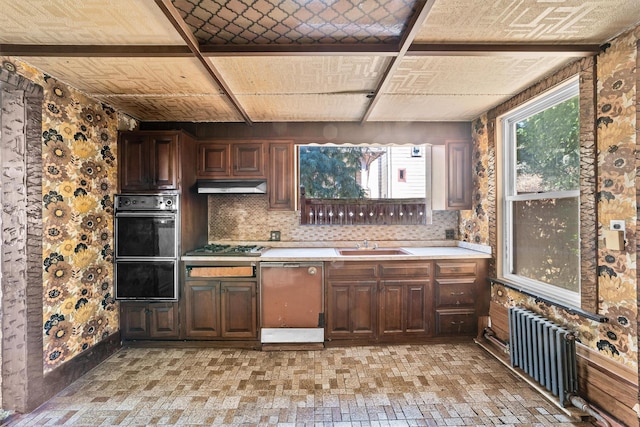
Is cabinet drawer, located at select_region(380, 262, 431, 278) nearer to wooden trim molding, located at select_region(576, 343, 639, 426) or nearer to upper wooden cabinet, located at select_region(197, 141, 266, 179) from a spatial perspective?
wooden trim molding, located at select_region(576, 343, 639, 426)

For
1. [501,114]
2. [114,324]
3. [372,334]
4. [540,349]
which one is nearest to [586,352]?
[540,349]

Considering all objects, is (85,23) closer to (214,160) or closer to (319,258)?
(214,160)

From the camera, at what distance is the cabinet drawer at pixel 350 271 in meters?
2.95

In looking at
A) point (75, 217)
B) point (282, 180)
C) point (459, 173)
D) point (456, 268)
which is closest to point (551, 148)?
point (459, 173)

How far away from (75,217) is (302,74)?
2.14 m

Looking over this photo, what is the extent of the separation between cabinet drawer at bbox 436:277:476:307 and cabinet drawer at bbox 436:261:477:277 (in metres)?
0.06

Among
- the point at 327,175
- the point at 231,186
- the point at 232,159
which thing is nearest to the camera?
the point at 231,186

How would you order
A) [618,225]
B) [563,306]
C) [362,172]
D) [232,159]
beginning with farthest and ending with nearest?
[362,172] < [232,159] < [563,306] < [618,225]

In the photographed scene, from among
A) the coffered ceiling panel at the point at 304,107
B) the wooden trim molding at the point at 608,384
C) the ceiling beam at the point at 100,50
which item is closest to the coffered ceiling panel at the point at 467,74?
the coffered ceiling panel at the point at 304,107

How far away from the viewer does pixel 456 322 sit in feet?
9.86

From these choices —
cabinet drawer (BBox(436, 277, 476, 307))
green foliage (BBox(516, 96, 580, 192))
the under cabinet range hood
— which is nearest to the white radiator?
cabinet drawer (BBox(436, 277, 476, 307))

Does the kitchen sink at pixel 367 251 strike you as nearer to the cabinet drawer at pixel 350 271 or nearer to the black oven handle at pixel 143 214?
the cabinet drawer at pixel 350 271

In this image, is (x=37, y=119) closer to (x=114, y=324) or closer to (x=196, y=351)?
(x=114, y=324)

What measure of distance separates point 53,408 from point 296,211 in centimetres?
258
